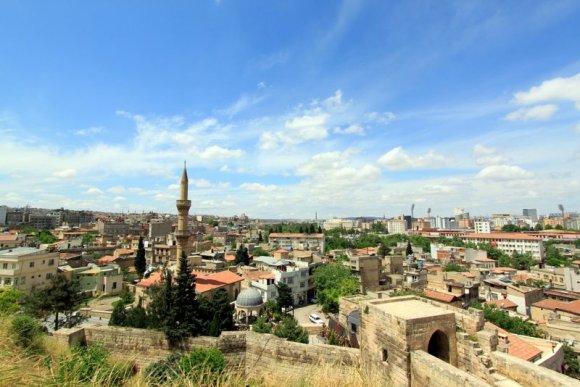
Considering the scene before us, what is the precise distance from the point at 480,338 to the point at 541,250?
78211 millimetres

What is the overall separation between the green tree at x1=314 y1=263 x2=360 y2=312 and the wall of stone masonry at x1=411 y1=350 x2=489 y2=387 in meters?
20.9

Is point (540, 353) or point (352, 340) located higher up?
point (540, 353)

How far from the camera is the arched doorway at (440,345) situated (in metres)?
7.27

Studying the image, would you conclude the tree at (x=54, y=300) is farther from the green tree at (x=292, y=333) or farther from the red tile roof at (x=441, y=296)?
the red tile roof at (x=441, y=296)

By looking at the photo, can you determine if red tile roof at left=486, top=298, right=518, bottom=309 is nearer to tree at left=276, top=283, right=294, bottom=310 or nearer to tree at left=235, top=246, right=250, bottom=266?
tree at left=276, top=283, right=294, bottom=310

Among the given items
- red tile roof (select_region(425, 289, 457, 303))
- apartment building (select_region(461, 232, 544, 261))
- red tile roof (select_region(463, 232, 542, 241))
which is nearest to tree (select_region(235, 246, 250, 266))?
red tile roof (select_region(425, 289, 457, 303))

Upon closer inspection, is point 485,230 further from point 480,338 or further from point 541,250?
point 480,338

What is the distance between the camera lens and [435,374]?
19.4 feet

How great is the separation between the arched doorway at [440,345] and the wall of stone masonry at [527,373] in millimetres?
893

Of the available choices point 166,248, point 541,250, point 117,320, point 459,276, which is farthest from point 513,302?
point 541,250

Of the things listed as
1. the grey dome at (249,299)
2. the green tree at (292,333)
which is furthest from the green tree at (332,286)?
the green tree at (292,333)

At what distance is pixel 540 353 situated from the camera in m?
12.0

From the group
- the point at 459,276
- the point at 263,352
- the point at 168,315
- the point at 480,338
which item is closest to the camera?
the point at 480,338

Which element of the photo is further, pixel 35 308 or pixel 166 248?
pixel 166 248
